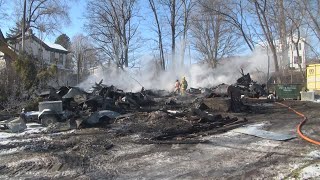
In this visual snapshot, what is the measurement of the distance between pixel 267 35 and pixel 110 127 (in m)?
28.9

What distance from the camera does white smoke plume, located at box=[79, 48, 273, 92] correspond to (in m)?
39.2

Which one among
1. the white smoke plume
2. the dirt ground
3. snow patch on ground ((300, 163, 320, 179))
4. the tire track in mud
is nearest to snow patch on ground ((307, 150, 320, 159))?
the dirt ground

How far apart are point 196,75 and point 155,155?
128 ft

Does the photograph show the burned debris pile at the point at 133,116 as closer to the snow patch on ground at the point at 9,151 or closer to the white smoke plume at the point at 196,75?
the snow patch on ground at the point at 9,151

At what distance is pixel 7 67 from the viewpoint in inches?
725

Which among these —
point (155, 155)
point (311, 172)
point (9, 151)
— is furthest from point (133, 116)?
point (311, 172)

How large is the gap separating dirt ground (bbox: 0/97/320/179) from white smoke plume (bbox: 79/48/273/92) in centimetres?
2813

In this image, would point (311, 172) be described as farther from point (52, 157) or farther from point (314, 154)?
point (52, 157)

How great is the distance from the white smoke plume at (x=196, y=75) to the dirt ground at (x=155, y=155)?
92.3 ft

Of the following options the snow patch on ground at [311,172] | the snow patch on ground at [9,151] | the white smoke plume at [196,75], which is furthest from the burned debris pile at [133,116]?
the white smoke plume at [196,75]

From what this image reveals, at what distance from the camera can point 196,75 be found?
151ft

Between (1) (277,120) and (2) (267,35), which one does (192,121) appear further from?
(2) (267,35)

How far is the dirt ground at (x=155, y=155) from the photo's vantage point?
5.93 metres

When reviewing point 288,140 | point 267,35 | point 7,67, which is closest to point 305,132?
point 288,140
